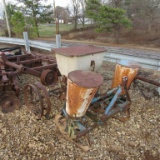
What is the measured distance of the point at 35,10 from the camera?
61.3 feet

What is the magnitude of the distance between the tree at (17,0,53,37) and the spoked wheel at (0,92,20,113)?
52.3 feet

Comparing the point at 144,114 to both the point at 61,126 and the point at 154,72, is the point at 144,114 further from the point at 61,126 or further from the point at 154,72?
the point at 154,72

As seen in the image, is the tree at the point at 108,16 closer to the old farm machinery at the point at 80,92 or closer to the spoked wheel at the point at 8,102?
the old farm machinery at the point at 80,92

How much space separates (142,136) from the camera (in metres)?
2.56

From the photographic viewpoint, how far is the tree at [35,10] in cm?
1811

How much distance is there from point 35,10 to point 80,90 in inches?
776

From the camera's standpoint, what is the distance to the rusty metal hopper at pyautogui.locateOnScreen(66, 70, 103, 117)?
2055mm

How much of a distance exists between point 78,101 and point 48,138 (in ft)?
2.96

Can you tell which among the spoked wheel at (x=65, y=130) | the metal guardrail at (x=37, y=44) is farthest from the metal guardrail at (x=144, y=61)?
the metal guardrail at (x=37, y=44)

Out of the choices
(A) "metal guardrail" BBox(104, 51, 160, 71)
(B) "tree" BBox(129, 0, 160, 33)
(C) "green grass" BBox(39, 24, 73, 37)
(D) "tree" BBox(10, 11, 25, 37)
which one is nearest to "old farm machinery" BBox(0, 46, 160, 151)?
(A) "metal guardrail" BBox(104, 51, 160, 71)

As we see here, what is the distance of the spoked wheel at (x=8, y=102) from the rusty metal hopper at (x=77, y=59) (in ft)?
3.92

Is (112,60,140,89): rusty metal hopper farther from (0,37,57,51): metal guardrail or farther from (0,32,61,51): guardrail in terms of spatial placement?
(0,37,57,51): metal guardrail

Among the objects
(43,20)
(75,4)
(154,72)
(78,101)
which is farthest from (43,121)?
(75,4)

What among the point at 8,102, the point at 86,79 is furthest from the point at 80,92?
the point at 8,102
